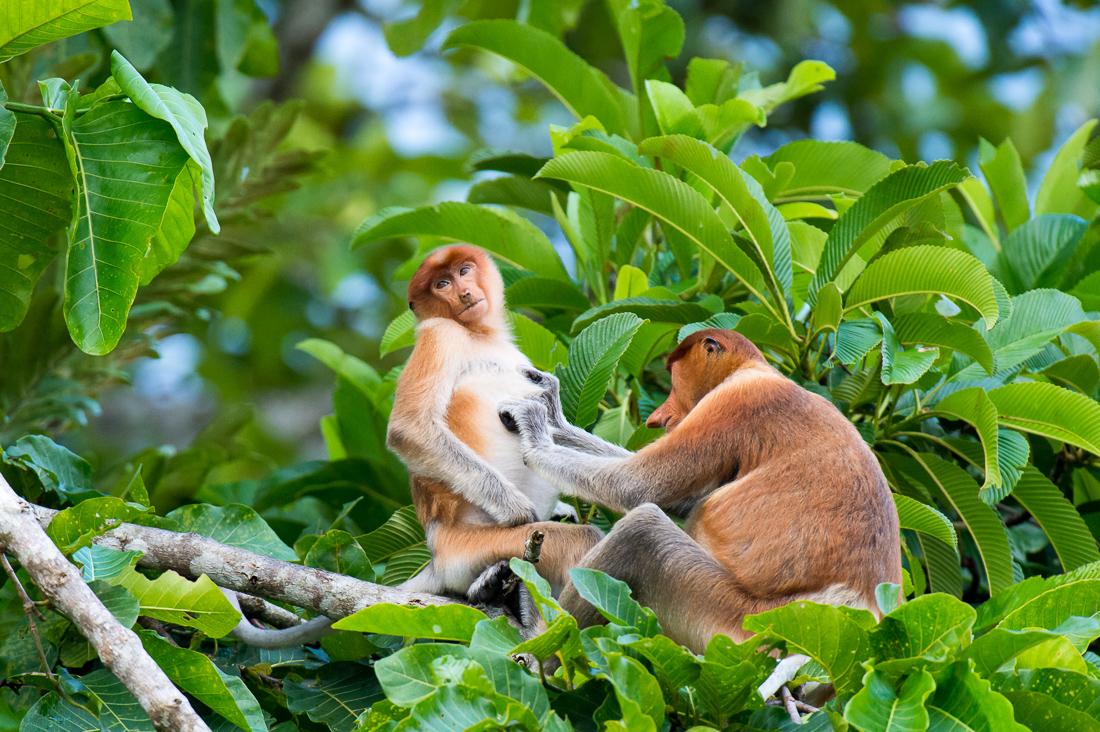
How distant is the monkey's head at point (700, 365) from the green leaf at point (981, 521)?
0.83m

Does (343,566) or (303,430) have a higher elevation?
(343,566)

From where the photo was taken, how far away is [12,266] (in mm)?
3912

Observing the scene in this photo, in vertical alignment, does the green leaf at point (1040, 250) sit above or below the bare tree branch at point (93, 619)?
below

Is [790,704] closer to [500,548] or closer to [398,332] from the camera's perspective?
[500,548]

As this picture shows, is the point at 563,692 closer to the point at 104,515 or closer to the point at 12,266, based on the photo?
the point at 104,515

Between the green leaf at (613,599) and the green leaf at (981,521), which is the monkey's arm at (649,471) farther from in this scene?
the green leaf at (981,521)

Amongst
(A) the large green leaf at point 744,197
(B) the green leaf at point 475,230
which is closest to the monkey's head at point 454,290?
(B) the green leaf at point 475,230

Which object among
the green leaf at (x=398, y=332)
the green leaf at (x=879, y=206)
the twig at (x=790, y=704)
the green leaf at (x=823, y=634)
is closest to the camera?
the green leaf at (x=823, y=634)

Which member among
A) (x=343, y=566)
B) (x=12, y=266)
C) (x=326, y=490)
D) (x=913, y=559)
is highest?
(x=12, y=266)

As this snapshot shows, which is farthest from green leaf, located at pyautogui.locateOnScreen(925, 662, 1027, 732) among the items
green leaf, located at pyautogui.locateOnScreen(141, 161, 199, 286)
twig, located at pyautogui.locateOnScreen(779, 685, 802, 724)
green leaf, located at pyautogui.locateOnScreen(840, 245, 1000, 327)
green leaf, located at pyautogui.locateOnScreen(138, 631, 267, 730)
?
green leaf, located at pyautogui.locateOnScreen(141, 161, 199, 286)

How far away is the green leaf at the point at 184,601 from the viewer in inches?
127

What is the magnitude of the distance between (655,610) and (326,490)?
2147 millimetres

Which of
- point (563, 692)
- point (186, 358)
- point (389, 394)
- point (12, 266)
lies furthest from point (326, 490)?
point (186, 358)

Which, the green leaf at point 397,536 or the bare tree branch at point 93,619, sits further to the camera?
the green leaf at point 397,536
